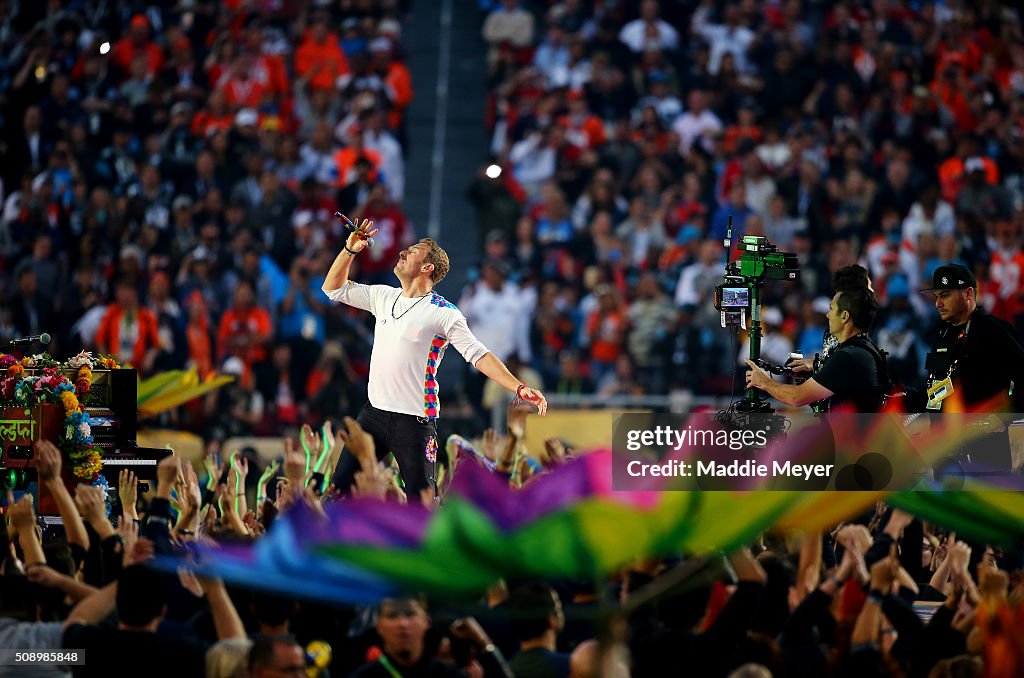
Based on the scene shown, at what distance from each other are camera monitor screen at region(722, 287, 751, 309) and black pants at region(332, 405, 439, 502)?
165 cm

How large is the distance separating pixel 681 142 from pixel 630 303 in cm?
255

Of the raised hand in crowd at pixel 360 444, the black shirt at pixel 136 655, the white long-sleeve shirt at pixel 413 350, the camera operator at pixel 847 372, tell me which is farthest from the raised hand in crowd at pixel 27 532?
the camera operator at pixel 847 372

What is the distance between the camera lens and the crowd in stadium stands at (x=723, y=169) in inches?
598

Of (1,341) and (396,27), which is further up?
(396,27)

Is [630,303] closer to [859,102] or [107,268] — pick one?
[859,102]

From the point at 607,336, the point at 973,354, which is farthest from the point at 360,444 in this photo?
the point at 607,336

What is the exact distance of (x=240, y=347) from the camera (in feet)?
50.4

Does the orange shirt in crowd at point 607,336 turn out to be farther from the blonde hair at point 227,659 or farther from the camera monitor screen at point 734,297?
the blonde hair at point 227,659

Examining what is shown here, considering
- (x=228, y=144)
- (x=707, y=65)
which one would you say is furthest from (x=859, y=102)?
(x=228, y=144)

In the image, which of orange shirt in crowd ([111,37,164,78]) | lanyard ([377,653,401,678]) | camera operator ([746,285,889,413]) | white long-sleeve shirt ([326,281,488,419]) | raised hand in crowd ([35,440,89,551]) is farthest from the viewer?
orange shirt in crowd ([111,37,164,78])

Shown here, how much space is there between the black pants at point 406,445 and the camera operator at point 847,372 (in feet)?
5.88

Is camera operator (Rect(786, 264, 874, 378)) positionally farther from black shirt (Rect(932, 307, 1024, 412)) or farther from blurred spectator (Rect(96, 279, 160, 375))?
blurred spectator (Rect(96, 279, 160, 375))

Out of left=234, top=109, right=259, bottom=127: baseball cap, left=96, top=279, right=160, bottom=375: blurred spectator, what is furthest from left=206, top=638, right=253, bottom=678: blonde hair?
left=234, top=109, right=259, bottom=127: baseball cap

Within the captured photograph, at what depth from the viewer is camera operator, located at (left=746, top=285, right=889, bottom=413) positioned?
7230 millimetres
